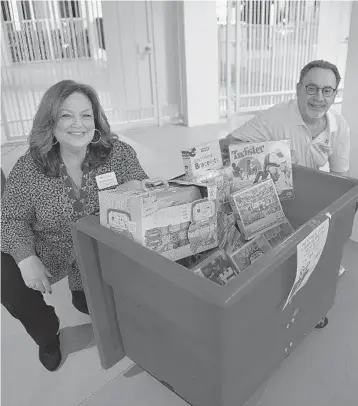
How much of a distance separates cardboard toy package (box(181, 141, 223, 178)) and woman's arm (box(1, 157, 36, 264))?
1.97ft

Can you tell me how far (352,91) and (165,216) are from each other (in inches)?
56.9

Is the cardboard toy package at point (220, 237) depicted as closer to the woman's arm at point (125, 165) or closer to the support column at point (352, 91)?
the woman's arm at point (125, 165)

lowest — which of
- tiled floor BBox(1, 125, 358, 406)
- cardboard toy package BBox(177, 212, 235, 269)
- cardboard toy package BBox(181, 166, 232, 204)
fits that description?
tiled floor BBox(1, 125, 358, 406)

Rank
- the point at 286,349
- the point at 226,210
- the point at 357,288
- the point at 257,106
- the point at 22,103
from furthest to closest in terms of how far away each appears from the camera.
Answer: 1. the point at 257,106
2. the point at 22,103
3. the point at 357,288
4. the point at 226,210
5. the point at 286,349

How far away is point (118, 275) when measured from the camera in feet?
3.53

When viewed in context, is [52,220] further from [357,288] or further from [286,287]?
[357,288]

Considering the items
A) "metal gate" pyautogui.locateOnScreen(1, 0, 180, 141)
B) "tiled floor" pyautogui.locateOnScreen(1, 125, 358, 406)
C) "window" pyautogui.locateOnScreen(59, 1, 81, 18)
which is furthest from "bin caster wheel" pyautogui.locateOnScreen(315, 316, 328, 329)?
"window" pyautogui.locateOnScreen(59, 1, 81, 18)

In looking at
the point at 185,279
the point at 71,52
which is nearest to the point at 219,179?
the point at 185,279

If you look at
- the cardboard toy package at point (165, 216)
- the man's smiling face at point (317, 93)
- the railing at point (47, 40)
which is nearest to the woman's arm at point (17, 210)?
the cardboard toy package at point (165, 216)

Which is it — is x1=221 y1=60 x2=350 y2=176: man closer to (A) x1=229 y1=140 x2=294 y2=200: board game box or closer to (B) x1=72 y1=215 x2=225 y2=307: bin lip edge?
(A) x1=229 y1=140 x2=294 y2=200: board game box

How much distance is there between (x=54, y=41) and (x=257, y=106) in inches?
114

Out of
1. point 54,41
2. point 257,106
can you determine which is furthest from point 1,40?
point 257,106

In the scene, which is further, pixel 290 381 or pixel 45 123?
pixel 45 123

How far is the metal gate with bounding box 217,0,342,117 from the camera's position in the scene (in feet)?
17.0
